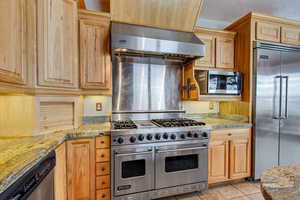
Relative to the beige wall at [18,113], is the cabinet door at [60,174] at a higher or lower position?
lower

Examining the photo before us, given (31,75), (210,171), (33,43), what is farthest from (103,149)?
(210,171)

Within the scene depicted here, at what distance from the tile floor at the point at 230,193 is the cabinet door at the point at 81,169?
103 centimetres

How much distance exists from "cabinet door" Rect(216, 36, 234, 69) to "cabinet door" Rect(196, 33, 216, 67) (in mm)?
72

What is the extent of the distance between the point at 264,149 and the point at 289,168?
1.76 meters

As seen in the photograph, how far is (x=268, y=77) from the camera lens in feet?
7.39

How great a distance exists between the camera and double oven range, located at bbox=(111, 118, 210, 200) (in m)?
1.69

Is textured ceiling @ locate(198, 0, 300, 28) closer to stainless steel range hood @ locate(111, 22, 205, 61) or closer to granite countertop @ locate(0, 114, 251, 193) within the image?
stainless steel range hood @ locate(111, 22, 205, 61)

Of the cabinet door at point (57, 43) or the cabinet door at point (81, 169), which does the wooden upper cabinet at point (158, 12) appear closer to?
the cabinet door at point (57, 43)

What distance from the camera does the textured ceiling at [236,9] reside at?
2.35 metres

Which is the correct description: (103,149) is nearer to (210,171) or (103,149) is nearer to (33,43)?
(33,43)

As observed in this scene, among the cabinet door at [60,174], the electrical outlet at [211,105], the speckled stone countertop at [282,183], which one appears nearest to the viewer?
the speckled stone countertop at [282,183]

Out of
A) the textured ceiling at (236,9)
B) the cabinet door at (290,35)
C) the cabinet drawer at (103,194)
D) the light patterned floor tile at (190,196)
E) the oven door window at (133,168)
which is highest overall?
the textured ceiling at (236,9)

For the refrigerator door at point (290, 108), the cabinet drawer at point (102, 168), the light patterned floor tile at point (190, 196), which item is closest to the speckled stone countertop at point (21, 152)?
the cabinet drawer at point (102, 168)

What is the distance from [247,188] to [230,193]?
32cm
